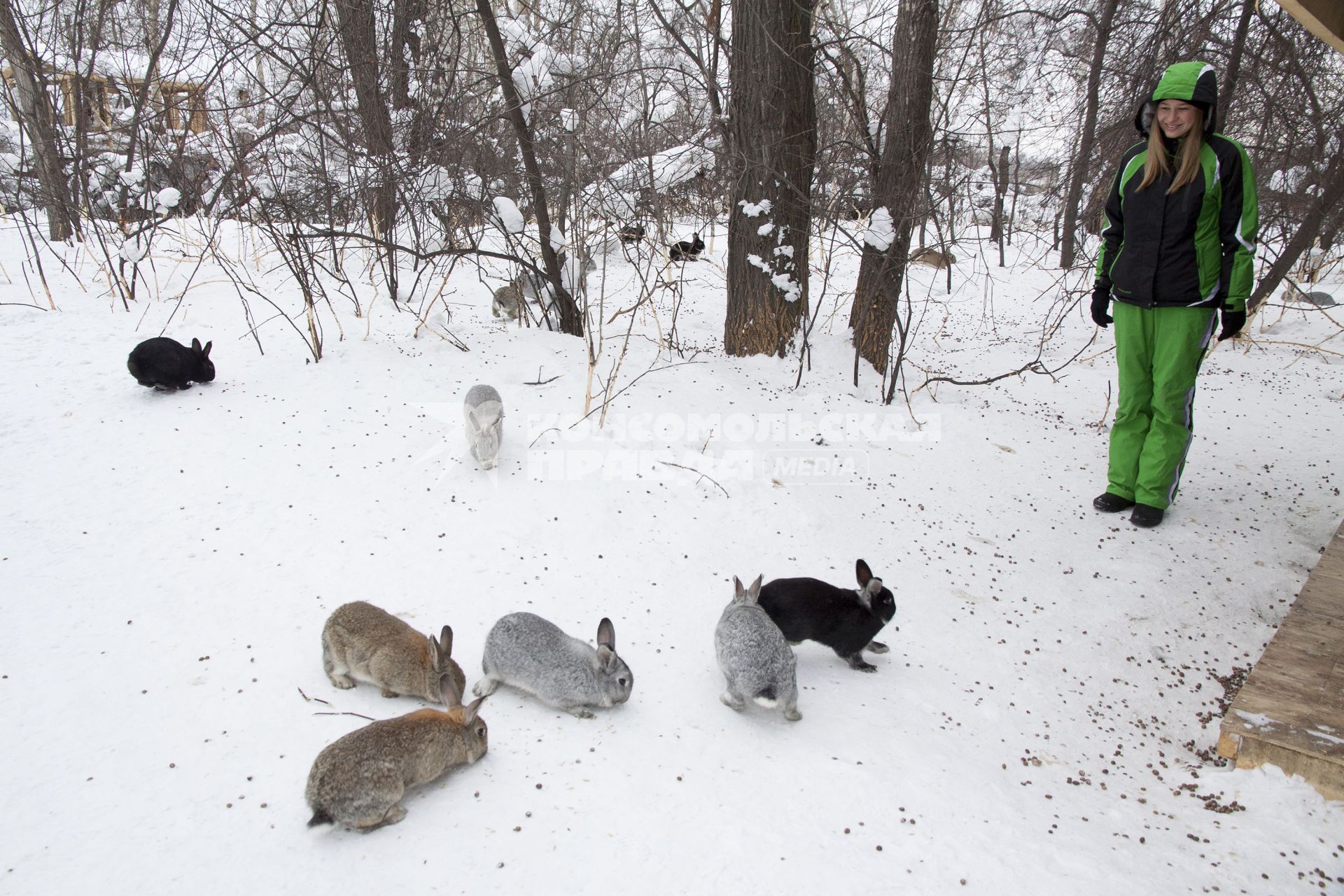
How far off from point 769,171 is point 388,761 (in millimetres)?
5394

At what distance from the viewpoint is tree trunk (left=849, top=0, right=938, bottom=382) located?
6.16m

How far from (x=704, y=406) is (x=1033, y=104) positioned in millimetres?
10195

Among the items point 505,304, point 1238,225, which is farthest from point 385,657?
point 505,304

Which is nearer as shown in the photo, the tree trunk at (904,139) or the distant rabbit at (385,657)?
the distant rabbit at (385,657)

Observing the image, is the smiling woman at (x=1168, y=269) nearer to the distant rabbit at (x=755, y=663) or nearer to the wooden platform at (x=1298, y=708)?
the wooden platform at (x=1298, y=708)

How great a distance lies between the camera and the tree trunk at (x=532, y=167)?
619cm

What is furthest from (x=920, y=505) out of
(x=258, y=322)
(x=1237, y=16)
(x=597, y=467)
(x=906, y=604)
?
(x=1237, y=16)

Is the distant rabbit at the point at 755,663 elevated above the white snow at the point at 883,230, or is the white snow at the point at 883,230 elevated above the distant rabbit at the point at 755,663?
the white snow at the point at 883,230

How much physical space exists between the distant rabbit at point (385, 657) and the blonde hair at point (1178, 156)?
181 inches

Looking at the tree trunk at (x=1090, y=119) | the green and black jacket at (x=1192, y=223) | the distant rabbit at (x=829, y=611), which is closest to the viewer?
the distant rabbit at (x=829, y=611)

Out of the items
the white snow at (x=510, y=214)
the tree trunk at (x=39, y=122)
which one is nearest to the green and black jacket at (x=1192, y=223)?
the white snow at (x=510, y=214)

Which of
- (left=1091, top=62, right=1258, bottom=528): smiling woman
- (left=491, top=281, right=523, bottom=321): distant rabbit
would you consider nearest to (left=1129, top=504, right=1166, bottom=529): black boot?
(left=1091, top=62, right=1258, bottom=528): smiling woman

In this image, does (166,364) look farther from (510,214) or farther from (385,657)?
(385,657)

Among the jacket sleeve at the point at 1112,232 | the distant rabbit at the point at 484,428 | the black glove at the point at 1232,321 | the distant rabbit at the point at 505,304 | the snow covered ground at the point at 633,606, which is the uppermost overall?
the jacket sleeve at the point at 1112,232
